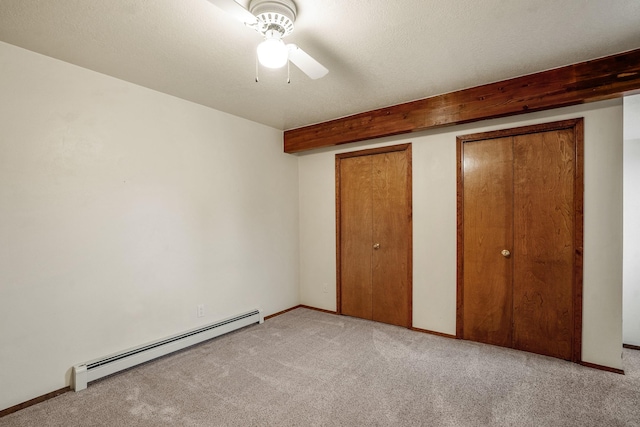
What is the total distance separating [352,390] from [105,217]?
2.37 meters

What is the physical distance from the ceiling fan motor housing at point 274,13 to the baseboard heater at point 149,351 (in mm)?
2656

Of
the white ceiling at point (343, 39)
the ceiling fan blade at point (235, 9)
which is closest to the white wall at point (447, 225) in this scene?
the white ceiling at point (343, 39)

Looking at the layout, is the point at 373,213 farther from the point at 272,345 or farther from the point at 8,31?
the point at 8,31

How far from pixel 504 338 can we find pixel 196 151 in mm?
3569

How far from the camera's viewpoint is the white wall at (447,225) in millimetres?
2396

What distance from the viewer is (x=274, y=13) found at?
1561 mm

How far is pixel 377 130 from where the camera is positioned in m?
3.34

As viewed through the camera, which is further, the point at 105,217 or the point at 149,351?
the point at 149,351

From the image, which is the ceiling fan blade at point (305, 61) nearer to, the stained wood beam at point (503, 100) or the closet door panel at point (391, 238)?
the stained wood beam at point (503, 100)

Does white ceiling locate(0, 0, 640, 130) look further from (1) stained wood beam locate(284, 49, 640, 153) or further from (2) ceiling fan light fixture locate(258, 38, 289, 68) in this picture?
(2) ceiling fan light fixture locate(258, 38, 289, 68)

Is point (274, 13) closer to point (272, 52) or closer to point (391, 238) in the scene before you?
point (272, 52)

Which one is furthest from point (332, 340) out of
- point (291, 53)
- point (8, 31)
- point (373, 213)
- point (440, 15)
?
point (8, 31)

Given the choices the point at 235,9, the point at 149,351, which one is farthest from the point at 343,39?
the point at 149,351

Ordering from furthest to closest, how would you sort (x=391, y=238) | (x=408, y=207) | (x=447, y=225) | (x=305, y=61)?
(x=391, y=238), (x=408, y=207), (x=447, y=225), (x=305, y=61)
